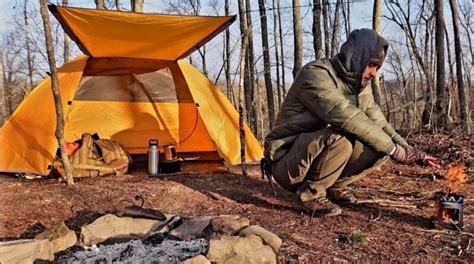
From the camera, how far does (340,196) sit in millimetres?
3275

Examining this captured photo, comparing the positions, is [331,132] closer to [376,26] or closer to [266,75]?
[376,26]

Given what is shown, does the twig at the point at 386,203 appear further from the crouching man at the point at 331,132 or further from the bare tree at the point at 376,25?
the bare tree at the point at 376,25

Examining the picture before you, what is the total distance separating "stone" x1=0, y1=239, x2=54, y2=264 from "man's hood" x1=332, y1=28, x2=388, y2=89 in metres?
2.08

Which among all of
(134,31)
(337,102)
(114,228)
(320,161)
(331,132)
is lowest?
(114,228)

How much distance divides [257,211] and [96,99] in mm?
3821

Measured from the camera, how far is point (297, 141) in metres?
2.95

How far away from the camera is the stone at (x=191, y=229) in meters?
2.54

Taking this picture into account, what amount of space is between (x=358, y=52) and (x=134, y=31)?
2.76m

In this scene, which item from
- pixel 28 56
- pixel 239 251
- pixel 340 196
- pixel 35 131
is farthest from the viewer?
pixel 28 56

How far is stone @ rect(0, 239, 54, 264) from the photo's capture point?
2074 millimetres

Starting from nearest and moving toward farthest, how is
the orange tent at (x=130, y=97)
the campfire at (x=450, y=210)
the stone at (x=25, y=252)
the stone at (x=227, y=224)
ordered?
the stone at (x=25, y=252), the stone at (x=227, y=224), the campfire at (x=450, y=210), the orange tent at (x=130, y=97)

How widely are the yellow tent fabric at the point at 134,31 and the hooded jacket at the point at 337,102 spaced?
200 cm

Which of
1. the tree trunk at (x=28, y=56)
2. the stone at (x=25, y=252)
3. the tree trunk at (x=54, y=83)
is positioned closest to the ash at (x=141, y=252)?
the stone at (x=25, y=252)

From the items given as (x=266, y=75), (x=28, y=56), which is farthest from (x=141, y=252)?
(x=28, y=56)
